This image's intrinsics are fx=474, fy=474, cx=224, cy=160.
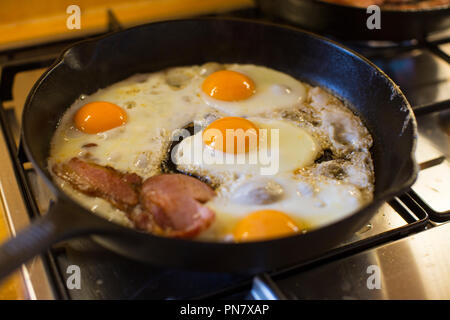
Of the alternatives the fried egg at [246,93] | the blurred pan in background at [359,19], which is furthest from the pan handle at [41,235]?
the blurred pan in background at [359,19]

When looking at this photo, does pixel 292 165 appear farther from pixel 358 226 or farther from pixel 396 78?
pixel 396 78

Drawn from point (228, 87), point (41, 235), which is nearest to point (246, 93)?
point (228, 87)

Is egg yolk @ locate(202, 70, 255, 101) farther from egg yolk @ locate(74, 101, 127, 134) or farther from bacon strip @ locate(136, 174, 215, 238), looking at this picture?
bacon strip @ locate(136, 174, 215, 238)

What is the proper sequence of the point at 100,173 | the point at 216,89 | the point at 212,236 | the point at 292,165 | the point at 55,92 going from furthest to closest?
the point at 216,89 → the point at 55,92 → the point at 292,165 → the point at 100,173 → the point at 212,236

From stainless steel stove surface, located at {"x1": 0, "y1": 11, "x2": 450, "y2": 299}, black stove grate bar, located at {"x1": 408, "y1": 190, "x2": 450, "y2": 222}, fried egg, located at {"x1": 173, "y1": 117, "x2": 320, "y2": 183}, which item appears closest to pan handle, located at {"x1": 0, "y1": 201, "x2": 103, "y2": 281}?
stainless steel stove surface, located at {"x1": 0, "y1": 11, "x2": 450, "y2": 299}

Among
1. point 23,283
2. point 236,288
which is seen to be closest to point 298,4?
point 236,288

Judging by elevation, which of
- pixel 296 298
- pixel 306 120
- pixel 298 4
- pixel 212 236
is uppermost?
pixel 298 4

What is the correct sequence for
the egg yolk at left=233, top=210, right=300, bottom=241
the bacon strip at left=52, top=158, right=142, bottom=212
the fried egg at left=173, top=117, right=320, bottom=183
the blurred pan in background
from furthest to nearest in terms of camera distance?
1. the blurred pan in background
2. the fried egg at left=173, top=117, right=320, bottom=183
3. the bacon strip at left=52, top=158, right=142, bottom=212
4. the egg yolk at left=233, top=210, right=300, bottom=241
